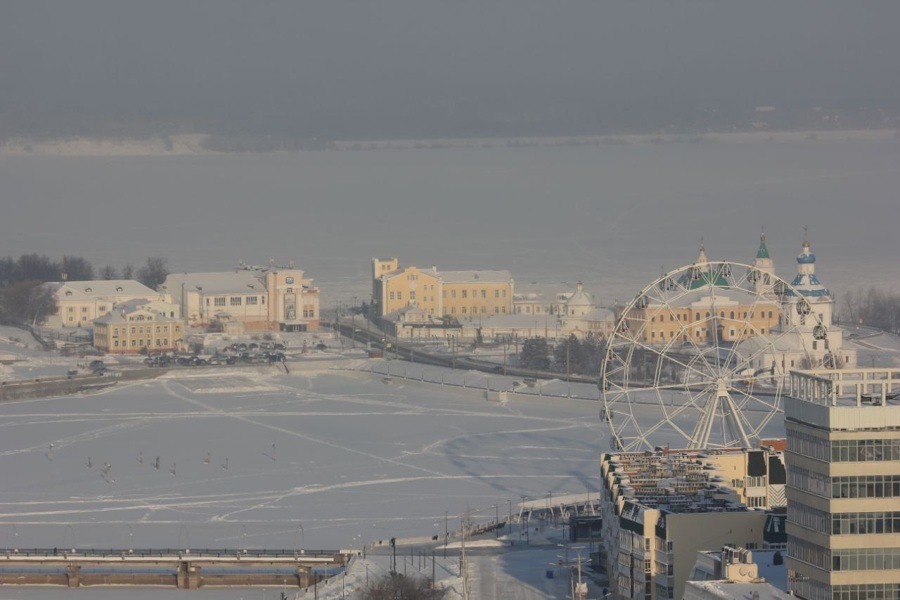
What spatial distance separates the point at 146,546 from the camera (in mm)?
28047

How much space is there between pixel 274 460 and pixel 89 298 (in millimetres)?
20736

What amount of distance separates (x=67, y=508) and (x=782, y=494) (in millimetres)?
8348

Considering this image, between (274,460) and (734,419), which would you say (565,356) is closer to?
(274,460)

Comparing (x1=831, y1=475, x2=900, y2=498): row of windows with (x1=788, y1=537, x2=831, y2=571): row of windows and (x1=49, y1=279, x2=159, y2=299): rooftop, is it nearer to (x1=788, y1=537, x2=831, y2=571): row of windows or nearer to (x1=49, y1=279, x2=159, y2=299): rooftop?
(x1=788, y1=537, x2=831, y2=571): row of windows

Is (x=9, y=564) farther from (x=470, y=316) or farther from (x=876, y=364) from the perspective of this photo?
(x=470, y=316)

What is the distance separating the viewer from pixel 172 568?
2697 cm

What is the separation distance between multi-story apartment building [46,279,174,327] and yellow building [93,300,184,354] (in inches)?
99.3

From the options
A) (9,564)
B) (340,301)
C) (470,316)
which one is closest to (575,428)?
(9,564)

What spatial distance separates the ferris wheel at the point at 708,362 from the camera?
29.5 m

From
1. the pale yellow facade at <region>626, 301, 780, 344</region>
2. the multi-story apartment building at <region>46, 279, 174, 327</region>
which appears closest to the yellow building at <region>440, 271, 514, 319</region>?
the multi-story apartment building at <region>46, 279, 174, 327</region>

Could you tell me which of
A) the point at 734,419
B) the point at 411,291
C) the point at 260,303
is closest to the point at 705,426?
the point at 734,419

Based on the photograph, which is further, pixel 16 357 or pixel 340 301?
pixel 340 301

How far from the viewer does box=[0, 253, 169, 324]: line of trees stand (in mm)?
54500

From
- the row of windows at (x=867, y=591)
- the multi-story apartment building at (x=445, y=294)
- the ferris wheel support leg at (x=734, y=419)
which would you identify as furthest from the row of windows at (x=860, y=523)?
the multi-story apartment building at (x=445, y=294)
